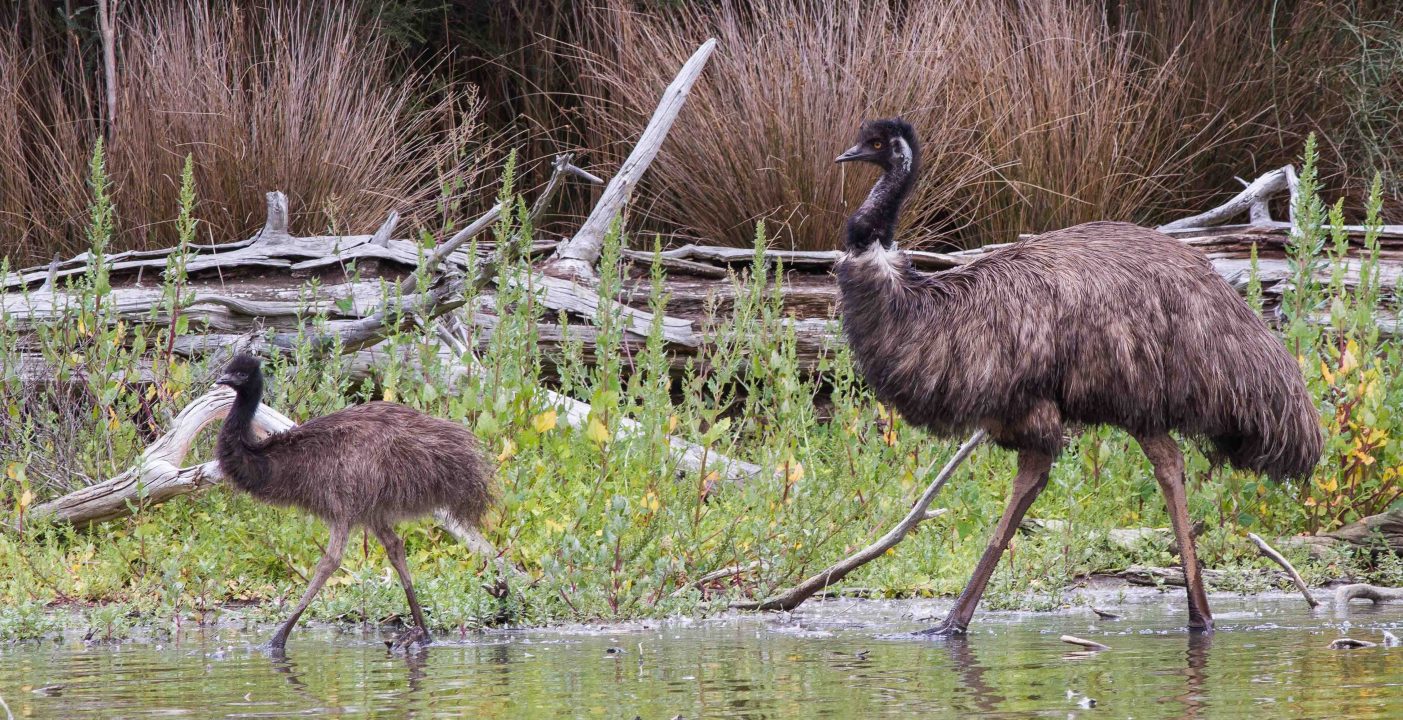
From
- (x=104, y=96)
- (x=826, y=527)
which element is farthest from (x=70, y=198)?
(x=826, y=527)

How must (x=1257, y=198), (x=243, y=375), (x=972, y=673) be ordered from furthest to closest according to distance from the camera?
(x=1257, y=198), (x=243, y=375), (x=972, y=673)

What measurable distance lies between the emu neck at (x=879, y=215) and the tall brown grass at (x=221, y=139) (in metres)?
4.12

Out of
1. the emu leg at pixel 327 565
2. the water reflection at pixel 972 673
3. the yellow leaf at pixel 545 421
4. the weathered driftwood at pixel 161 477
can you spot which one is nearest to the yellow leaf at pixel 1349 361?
the water reflection at pixel 972 673

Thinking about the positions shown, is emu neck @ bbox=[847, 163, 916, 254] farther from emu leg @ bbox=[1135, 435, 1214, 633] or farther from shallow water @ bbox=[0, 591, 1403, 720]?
shallow water @ bbox=[0, 591, 1403, 720]

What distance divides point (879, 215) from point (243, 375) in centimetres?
234

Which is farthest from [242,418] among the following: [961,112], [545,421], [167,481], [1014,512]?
[961,112]

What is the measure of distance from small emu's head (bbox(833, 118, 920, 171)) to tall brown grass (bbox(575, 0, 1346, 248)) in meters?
3.90

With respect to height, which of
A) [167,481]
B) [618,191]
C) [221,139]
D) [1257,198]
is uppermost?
[221,139]

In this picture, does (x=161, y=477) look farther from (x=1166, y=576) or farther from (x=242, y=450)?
(x=1166, y=576)

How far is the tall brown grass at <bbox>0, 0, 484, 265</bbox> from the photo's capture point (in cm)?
1009

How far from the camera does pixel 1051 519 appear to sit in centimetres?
769

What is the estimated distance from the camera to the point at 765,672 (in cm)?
493

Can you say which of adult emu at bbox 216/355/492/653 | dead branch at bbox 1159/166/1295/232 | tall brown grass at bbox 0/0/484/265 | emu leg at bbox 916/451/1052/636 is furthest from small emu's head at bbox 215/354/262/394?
dead branch at bbox 1159/166/1295/232

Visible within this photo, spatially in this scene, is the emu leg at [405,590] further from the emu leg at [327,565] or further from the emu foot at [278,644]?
the emu foot at [278,644]
